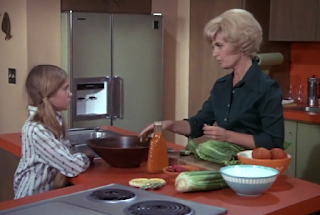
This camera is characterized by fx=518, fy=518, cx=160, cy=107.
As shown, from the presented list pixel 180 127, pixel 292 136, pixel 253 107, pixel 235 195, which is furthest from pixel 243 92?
pixel 292 136

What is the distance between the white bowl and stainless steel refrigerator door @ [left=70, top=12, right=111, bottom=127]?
2568mm

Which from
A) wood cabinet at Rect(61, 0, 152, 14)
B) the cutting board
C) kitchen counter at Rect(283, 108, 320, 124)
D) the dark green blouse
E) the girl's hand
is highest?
wood cabinet at Rect(61, 0, 152, 14)

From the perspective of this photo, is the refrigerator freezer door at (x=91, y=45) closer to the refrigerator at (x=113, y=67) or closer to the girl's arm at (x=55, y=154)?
the refrigerator at (x=113, y=67)

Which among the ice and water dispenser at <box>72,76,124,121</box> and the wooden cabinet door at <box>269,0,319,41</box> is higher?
the wooden cabinet door at <box>269,0,319,41</box>

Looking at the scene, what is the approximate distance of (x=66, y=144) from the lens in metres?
2.42

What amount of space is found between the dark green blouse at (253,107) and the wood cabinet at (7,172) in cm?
111

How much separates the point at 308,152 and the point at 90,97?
1823mm

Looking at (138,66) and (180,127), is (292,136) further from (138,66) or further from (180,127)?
(180,127)

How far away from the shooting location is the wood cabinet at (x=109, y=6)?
4.36 metres

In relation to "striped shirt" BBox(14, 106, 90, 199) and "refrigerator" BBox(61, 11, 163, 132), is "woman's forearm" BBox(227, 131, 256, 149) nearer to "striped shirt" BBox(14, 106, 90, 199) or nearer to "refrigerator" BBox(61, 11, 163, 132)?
"striped shirt" BBox(14, 106, 90, 199)

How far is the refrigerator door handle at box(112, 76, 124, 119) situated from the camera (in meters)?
4.49

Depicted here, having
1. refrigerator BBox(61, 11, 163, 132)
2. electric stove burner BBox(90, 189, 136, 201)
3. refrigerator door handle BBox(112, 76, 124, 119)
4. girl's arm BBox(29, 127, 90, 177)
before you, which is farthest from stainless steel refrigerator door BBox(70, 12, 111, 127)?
electric stove burner BBox(90, 189, 136, 201)

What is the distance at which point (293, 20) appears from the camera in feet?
13.8

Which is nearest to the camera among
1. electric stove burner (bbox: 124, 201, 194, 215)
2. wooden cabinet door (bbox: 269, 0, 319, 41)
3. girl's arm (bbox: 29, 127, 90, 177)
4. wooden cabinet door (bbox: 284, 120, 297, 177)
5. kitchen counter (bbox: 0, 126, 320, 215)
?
electric stove burner (bbox: 124, 201, 194, 215)
